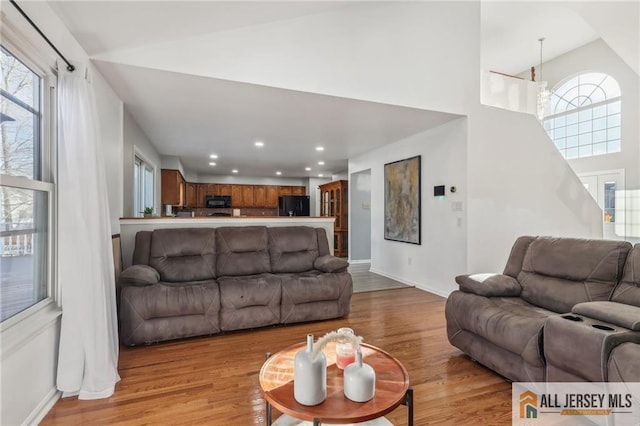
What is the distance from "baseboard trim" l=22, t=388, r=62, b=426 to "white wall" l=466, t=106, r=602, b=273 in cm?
431

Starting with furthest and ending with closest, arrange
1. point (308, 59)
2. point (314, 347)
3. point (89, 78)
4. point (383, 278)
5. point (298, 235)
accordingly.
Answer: point (383, 278) < point (298, 235) < point (308, 59) < point (89, 78) < point (314, 347)

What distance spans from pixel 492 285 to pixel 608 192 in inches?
230

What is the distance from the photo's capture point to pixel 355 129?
471 centimetres

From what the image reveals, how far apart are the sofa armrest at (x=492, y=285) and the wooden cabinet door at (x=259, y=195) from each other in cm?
805

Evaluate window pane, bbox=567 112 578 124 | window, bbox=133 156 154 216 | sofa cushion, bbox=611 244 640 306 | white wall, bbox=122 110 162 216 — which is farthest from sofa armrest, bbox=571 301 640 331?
window pane, bbox=567 112 578 124

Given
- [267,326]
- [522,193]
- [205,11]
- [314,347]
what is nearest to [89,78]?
[205,11]

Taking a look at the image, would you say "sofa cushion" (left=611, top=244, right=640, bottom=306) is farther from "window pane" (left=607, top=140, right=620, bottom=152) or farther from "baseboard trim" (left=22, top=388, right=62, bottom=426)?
"window pane" (left=607, top=140, right=620, bottom=152)

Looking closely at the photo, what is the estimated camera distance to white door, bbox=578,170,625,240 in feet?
20.0

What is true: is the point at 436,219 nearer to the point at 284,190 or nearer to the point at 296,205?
the point at 296,205

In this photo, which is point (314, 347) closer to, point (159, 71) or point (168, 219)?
point (159, 71)

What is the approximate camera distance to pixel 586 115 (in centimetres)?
683

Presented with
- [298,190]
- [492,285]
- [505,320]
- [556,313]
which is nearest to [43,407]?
[505,320]

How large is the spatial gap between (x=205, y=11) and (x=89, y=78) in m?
1.02

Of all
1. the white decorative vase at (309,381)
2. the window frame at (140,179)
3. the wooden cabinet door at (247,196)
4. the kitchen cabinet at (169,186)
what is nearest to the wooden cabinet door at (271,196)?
the wooden cabinet door at (247,196)
